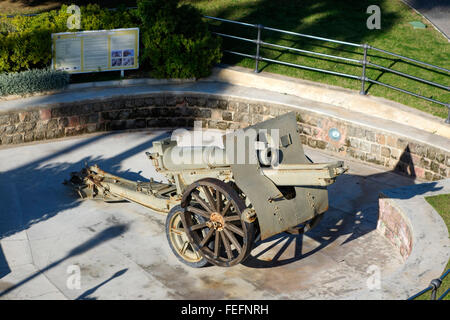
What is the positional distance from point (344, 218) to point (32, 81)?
636 cm

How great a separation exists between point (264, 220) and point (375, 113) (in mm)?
4965

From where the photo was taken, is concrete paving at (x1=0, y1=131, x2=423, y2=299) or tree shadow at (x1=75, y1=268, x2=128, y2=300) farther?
concrete paving at (x1=0, y1=131, x2=423, y2=299)

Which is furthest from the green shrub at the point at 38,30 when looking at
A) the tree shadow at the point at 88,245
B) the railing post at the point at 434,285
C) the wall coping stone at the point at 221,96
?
the railing post at the point at 434,285

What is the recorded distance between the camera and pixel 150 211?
1072cm

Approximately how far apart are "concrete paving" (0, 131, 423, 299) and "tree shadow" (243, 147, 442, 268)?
15mm

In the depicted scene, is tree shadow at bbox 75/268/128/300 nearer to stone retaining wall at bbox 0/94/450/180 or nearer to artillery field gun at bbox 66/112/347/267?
artillery field gun at bbox 66/112/347/267

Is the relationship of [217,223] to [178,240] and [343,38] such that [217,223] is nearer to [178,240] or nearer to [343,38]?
[178,240]

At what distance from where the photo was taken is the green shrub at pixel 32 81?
42.5 feet

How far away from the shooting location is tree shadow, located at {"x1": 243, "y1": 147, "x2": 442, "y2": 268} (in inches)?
376

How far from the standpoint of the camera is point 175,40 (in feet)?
45.5

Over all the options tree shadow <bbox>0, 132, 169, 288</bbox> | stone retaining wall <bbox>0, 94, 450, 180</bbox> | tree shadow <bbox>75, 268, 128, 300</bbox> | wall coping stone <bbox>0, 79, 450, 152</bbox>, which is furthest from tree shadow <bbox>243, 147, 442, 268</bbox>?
tree shadow <bbox>0, 132, 169, 288</bbox>

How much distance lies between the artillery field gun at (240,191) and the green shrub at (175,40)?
4.58 m

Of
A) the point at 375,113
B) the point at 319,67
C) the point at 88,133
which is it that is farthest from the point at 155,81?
the point at 375,113

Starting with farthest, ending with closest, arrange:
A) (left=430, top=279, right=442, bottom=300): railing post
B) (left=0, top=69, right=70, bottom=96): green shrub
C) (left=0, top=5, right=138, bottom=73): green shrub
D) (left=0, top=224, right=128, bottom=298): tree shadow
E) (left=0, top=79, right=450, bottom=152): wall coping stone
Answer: (left=0, top=5, right=138, bottom=73): green shrub → (left=0, top=69, right=70, bottom=96): green shrub → (left=0, top=79, right=450, bottom=152): wall coping stone → (left=0, top=224, right=128, bottom=298): tree shadow → (left=430, top=279, right=442, bottom=300): railing post
